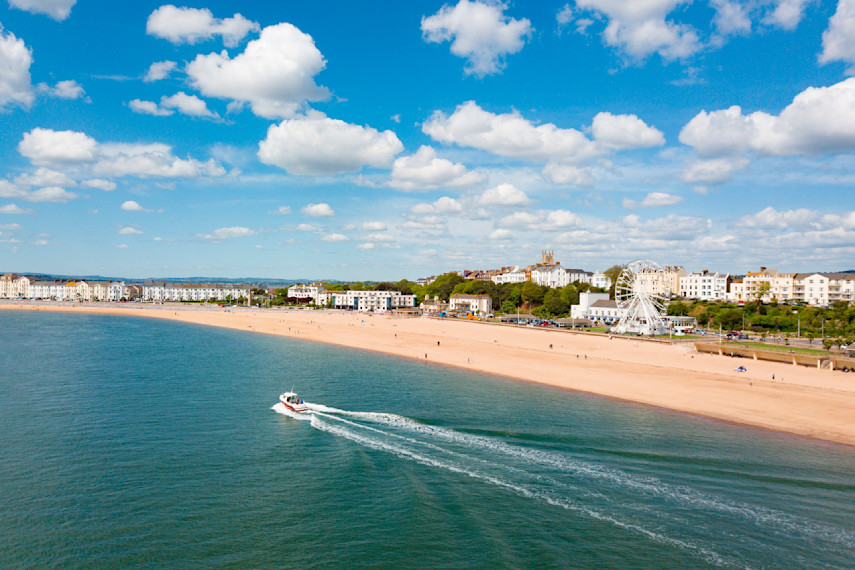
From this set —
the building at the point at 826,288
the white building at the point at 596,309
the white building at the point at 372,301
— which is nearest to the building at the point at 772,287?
the building at the point at 826,288

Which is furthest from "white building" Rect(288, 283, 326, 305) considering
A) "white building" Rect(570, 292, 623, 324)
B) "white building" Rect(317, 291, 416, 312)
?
"white building" Rect(570, 292, 623, 324)

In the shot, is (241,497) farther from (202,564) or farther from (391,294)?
(391,294)

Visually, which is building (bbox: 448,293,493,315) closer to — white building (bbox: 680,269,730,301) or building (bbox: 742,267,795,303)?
white building (bbox: 680,269,730,301)

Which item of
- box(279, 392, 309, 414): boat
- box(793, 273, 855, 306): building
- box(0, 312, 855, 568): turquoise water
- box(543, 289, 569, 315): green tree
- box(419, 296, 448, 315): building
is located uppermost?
box(793, 273, 855, 306): building

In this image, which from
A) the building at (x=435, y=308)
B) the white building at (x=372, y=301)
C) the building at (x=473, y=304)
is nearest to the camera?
the building at (x=473, y=304)

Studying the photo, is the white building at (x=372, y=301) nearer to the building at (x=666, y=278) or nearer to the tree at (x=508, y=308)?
the tree at (x=508, y=308)

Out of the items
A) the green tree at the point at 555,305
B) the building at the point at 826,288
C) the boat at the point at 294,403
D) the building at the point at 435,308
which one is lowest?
→ the boat at the point at 294,403

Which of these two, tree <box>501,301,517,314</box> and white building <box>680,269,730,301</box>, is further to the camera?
white building <box>680,269,730,301</box>
